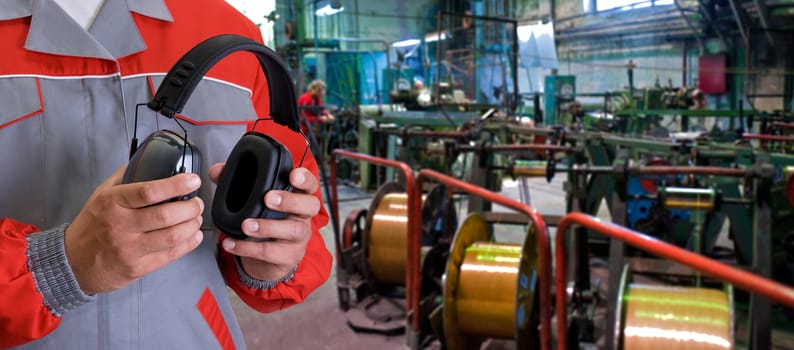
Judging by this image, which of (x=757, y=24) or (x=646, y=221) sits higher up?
(x=757, y=24)

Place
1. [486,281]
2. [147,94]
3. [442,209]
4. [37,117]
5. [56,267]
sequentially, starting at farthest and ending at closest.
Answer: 1. [442,209]
2. [486,281]
3. [147,94]
4. [37,117]
5. [56,267]

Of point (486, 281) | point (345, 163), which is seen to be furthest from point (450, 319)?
point (345, 163)

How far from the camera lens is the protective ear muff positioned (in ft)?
2.93

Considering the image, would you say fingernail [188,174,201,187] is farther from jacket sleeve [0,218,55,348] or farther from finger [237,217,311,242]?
jacket sleeve [0,218,55,348]

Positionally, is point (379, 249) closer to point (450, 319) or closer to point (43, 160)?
point (450, 319)

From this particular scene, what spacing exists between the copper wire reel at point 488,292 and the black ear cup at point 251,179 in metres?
2.60

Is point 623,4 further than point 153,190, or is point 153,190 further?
point 623,4

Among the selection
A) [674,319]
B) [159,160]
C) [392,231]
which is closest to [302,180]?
[159,160]

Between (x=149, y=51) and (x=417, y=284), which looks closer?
(x=149, y=51)

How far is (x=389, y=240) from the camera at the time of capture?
466cm

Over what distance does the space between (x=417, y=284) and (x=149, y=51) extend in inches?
118

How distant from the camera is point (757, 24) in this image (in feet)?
43.9

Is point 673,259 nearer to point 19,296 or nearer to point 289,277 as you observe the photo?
point 289,277

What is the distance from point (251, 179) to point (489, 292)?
276 cm
